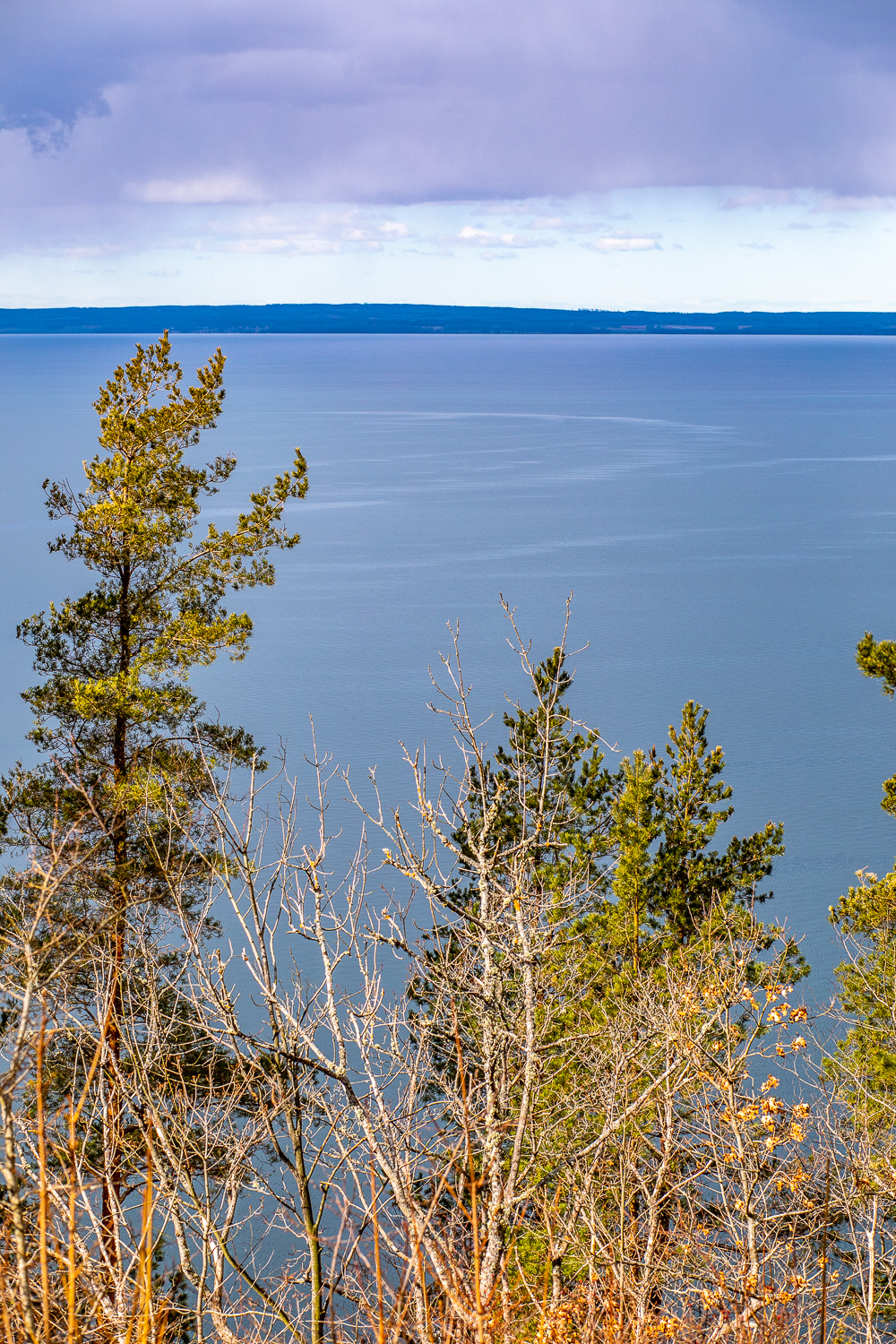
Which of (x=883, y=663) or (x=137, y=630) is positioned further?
(x=137, y=630)

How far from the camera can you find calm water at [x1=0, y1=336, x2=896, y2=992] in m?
45.9

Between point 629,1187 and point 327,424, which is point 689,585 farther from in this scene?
point 327,424

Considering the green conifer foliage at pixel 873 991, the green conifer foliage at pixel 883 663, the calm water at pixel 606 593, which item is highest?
the calm water at pixel 606 593

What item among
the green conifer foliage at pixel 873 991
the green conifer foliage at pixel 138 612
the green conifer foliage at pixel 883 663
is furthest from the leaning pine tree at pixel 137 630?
the green conifer foliage at pixel 873 991

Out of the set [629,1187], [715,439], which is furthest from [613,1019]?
[715,439]

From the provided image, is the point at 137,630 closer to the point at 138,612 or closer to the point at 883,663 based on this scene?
the point at 138,612

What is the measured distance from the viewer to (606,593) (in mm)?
67750

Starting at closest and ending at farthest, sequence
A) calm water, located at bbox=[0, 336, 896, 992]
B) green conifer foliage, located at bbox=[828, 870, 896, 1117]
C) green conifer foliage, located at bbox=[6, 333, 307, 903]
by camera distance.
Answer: green conifer foliage, located at bbox=[828, 870, 896, 1117]
green conifer foliage, located at bbox=[6, 333, 307, 903]
calm water, located at bbox=[0, 336, 896, 992]

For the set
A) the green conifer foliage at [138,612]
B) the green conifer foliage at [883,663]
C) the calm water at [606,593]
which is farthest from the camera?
the calm water at [606,593]

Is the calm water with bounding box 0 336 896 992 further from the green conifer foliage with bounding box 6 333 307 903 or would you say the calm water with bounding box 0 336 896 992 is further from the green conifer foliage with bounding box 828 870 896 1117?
the green conifer foliage with bounding box 6 333 307 903

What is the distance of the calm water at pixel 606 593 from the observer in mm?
45906

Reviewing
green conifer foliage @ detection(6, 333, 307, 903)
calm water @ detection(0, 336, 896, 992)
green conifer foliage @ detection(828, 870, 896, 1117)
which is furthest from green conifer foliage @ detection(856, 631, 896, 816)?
calm water @ detection(0, 336, 896, 992)

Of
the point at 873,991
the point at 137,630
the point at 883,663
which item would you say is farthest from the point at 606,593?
the point at 883,663

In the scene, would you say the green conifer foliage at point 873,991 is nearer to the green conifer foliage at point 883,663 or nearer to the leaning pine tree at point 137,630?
the green conifer foliage at point 883,663
